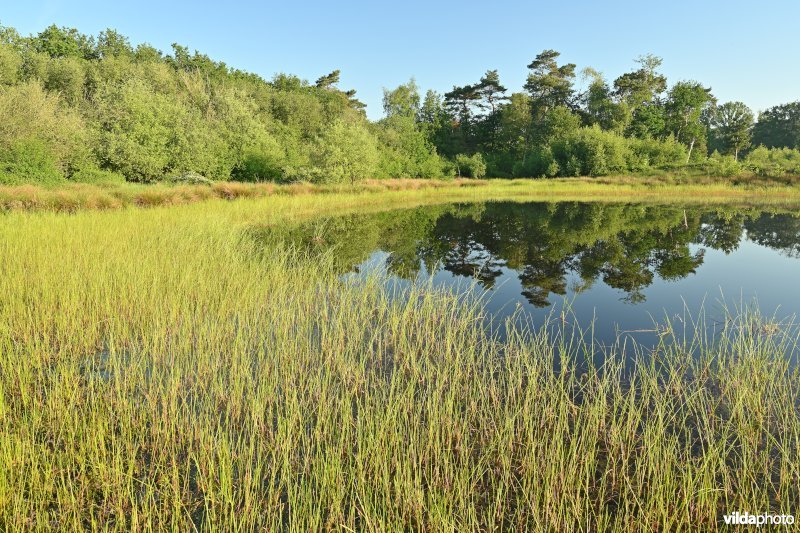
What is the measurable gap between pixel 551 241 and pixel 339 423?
14.1 metres

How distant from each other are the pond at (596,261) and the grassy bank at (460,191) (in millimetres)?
6767

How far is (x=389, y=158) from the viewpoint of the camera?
5031cm

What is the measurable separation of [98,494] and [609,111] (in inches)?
2764

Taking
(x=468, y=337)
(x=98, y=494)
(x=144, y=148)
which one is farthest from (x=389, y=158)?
(x=98, y=494)

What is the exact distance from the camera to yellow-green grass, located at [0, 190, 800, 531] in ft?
9.28

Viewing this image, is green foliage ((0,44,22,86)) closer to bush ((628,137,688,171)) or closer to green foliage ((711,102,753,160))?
bush ((628,137,688,171))

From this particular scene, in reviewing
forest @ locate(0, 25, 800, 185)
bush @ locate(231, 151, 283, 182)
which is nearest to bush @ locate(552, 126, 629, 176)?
forest @ locate(0, 25, 800, 185)

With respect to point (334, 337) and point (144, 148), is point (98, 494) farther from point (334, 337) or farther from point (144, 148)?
point (144, 148)

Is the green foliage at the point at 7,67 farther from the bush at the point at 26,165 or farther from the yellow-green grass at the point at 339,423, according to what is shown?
the yellow-green grass at the point at 339,423

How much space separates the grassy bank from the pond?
266 inches

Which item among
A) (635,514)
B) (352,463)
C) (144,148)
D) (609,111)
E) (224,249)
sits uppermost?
(609,111)

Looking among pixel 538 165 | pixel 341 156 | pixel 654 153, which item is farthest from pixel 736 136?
pixel 341 156

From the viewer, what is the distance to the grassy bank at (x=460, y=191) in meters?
15.7

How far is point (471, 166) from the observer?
2215 inches
